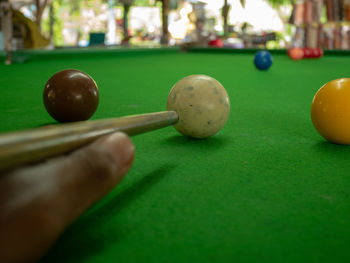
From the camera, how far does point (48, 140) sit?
0.68 meters

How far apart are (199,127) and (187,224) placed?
0.72 m

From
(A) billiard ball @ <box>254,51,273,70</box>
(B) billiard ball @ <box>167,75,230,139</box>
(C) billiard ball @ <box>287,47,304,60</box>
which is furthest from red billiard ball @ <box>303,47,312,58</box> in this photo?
(B) billiard ball @ <box>167,75,230,139</box>

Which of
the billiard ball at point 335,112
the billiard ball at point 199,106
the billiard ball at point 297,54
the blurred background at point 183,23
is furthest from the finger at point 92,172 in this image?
the blurred background at point 183,23

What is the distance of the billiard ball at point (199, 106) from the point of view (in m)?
1.47

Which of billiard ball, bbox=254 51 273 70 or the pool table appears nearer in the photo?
the pool table

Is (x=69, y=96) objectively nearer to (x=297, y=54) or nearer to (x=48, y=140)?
(x=48, y=140)

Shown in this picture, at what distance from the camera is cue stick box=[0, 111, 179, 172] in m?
0.61

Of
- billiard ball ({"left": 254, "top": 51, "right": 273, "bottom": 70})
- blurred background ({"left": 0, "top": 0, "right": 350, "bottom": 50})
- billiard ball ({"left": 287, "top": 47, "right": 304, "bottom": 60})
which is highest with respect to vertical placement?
blurred background ({"left": 0, "top": 0, "right": 350, "bottom": 50})

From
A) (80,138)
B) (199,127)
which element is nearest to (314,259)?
(80,138)

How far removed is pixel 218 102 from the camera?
1496 mm

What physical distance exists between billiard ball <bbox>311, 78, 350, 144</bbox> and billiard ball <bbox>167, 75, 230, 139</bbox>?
383 mm

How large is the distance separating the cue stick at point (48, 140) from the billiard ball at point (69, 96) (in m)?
0.83

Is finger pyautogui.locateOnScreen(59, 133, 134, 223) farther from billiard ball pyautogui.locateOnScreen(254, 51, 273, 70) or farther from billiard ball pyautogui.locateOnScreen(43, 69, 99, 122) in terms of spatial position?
billiard ball pyautogui.locateOnScreen(254, 51, 273, 70)

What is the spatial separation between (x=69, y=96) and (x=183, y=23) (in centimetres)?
1746
